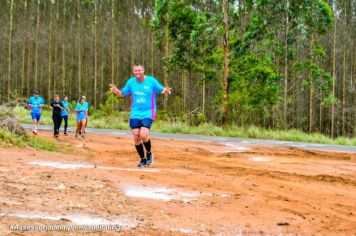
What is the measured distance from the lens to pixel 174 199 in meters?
5.67

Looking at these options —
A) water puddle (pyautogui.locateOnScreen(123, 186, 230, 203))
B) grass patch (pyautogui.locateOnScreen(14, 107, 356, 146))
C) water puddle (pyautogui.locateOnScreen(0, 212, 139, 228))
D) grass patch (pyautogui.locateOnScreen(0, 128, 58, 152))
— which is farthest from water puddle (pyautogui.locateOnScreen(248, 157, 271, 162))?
grass patch (pyautogui.locateOnScreen(14, 107, 356, 146))

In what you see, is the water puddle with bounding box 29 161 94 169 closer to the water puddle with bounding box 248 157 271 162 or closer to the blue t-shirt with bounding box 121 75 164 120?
the blue t-shirt with bounding box 121 75 164 120

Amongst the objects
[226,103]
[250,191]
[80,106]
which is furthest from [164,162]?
[226,103]

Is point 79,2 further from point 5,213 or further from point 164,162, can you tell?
point 5,213

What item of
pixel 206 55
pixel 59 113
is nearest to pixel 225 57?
pixel 206 55

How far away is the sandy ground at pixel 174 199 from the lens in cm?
446

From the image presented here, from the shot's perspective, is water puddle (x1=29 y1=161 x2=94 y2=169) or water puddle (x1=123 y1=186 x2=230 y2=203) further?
water puddle (x1=29 y1=161 x2=94 y2=169)

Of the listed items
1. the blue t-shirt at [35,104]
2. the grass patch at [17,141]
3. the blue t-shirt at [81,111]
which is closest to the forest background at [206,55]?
the blue t-shirt at [81,111]

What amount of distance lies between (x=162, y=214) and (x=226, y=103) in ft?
66.3

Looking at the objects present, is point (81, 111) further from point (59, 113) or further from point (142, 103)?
point (142, 103)

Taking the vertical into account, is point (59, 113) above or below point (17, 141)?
above

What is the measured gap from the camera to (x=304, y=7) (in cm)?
2402

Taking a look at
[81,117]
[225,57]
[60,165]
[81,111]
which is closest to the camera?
[60,165]

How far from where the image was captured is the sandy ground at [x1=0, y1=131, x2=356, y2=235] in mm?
4457
